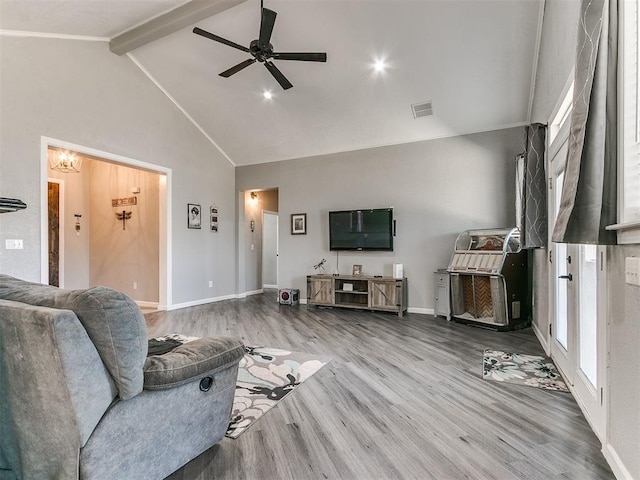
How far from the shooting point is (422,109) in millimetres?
4852

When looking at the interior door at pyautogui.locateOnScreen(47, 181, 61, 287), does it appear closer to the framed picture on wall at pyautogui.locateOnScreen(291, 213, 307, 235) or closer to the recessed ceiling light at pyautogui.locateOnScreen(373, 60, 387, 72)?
the framed picture on wall at pyautogui.locateOnScreen(291, 213, 307, 235)

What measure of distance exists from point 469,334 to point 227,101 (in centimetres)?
507

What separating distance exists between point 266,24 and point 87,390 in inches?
125

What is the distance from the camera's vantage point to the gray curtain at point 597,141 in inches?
57.6

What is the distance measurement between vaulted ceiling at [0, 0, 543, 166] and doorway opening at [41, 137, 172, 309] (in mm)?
1801

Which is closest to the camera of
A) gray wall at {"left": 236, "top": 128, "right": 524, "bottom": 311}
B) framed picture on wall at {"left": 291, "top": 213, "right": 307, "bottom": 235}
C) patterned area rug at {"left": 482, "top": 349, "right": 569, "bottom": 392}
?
patterned area rug at {"left": 482, "top": 349, "right": 569, "bottom": 392}

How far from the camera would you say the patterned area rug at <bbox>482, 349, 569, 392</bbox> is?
262 cm

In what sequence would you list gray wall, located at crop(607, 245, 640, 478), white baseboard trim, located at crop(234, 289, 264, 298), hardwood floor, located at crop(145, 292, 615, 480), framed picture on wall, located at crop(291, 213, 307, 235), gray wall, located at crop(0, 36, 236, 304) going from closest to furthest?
1. gray wall, located at crop(607, 245, 640, 478)
2. hardwood floor, located at crop(145, 292, 615, 480)
3. gray wall, located at crop(0, 36, 236, 304)
4. framed picture on wall, located at crop(291, 213, 307, 235)
5. white baseboard trim, located at crop(234, 289, 264, 298)

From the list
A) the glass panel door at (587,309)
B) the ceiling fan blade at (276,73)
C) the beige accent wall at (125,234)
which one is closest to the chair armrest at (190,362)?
the glass panel door at (587,309)

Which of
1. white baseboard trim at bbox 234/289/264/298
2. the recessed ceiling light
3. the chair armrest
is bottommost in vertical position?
white baseboard trim at bbox 234/289/264/298

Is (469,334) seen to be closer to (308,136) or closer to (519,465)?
(519,465)

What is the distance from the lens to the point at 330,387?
2574 millimetres

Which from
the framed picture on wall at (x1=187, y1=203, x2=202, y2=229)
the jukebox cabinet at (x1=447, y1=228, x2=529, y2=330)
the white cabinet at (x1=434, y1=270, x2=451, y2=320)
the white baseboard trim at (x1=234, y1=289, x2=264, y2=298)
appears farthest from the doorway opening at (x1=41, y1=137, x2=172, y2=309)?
the jukebox cabinet at (x1=447, y1=228, x2=529, y2=330)

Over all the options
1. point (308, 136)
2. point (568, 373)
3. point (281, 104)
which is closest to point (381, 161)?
point (308, 136)
